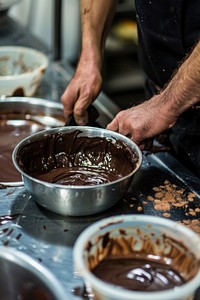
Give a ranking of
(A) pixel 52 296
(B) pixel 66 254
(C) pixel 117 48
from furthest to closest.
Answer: (C) pixel 117 48, (B) pixel 66 254, (A) pixel 52 296

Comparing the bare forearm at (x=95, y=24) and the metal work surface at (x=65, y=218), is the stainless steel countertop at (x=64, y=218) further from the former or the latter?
the bare forearm at (x=95, y=24)

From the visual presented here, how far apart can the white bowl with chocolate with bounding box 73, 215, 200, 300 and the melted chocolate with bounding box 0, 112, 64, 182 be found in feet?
1.76

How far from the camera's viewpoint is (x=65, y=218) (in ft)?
4.76

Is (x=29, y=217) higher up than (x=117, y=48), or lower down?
higher up

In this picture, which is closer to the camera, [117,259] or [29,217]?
[117,259]

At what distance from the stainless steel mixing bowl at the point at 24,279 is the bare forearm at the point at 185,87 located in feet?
1.96

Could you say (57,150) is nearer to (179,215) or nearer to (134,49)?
(179,215)

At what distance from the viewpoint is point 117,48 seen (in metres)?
3.86

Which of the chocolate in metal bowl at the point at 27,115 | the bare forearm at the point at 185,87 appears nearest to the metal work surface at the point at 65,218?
the bare forearm at the point at 185,87

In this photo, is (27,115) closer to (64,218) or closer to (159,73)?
(159,73)

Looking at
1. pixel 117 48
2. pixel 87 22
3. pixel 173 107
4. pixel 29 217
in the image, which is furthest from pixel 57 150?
pixel 117 48

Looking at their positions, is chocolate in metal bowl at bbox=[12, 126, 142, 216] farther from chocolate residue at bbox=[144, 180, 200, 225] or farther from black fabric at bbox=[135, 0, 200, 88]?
black fabric at bbox=[135, 0, 200, 88]

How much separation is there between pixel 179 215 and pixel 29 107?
2.81 feet

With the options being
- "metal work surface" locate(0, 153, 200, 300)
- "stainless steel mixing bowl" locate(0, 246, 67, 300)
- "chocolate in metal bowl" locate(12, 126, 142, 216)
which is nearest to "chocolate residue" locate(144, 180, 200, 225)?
"metal work surface" locate(0, 153, 200, 300)
